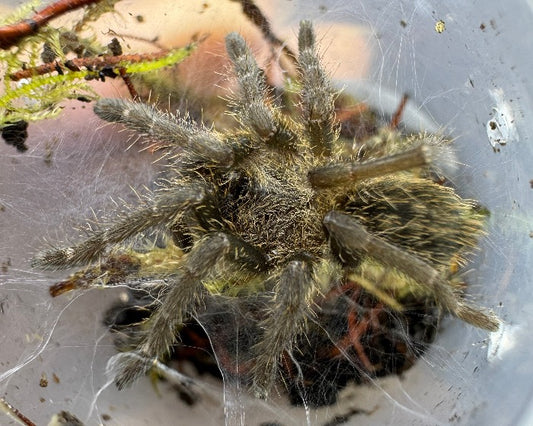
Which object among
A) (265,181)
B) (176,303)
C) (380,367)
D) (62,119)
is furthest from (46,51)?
(380,367)

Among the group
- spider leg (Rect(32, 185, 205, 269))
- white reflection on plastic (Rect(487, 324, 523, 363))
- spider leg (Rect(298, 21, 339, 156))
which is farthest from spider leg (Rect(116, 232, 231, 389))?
white reflection on plastic (Rect(487, 324, 523, 363))

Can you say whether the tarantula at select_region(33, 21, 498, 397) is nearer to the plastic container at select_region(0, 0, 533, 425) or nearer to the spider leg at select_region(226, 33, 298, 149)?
the spider leg at select_region(226, 33, 298, 149)

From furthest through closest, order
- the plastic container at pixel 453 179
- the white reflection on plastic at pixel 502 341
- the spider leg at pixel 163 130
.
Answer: the white reflection on plastic at pixel 502 341
the plastic container at pixel 453 179
the spider leg at pixel 163 130

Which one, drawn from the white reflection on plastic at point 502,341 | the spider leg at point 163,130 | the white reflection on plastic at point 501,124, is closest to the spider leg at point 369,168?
the spider leg at point 163,130

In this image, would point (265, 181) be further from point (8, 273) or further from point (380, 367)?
point (8, 273)

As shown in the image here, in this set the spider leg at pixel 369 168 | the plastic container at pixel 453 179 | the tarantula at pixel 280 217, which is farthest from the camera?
the plastic container at pixel 453 179

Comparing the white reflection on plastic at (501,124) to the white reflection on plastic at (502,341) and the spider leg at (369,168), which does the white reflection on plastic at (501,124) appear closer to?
the white reflection on plastic at (502,341)
